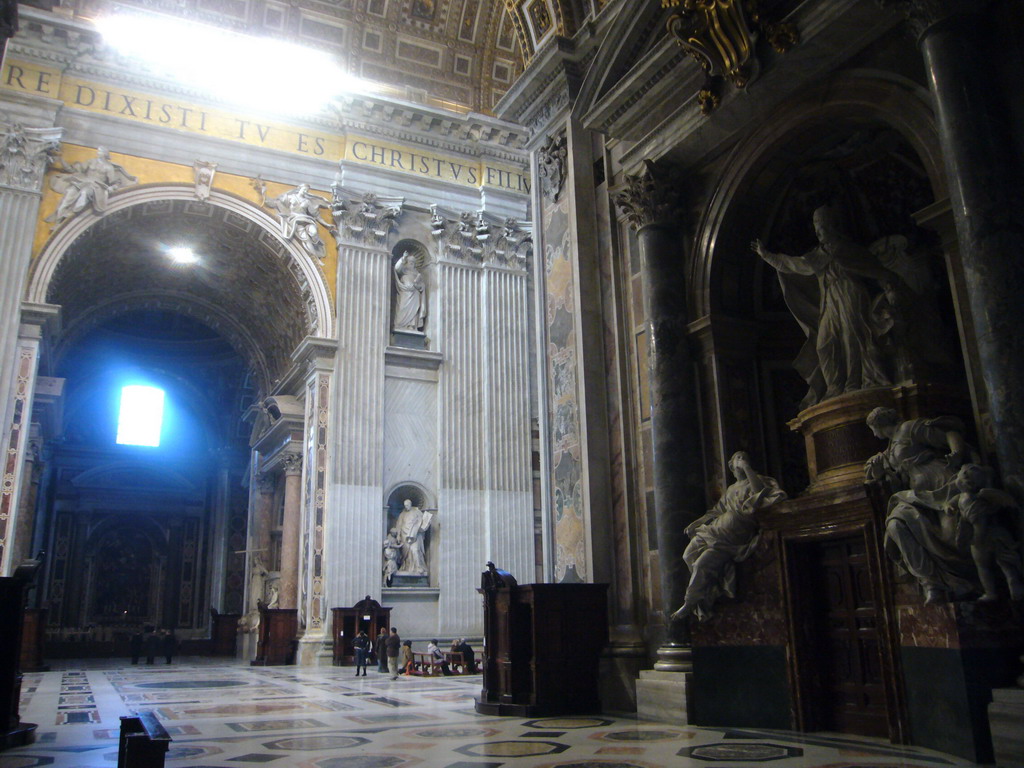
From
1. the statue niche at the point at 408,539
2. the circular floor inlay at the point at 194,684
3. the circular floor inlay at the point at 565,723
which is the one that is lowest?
the circular floor inlay at the point at 565,723

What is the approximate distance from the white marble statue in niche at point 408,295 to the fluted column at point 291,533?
3.83 m

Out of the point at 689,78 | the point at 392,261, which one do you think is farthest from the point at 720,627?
the point at 392,261

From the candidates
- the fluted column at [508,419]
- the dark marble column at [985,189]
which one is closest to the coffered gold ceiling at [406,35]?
the fluted column at [508,419]

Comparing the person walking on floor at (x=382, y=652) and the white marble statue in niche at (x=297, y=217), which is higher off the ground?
the white marble statue in niche at (x=297, y=217)

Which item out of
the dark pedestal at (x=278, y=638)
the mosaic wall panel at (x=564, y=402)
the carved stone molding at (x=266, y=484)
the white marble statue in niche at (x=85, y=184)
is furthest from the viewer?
the carved stone molding at (x=266, y=484)

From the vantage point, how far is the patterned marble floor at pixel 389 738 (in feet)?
16.9

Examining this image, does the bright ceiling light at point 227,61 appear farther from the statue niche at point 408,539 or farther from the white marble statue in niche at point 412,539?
the white marble statue in niche at point 412,539

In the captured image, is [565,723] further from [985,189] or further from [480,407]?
[480,407]

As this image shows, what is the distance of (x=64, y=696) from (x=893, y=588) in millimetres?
9530

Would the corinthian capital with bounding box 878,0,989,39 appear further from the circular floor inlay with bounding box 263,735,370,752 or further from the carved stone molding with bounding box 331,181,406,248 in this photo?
the carved stone molding with bounding box 331,181,406,248

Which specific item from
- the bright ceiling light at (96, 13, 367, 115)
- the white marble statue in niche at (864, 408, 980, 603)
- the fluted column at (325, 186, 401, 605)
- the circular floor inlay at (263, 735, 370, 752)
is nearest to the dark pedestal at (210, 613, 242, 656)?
the fluted column at (325, 186, 401, 605)

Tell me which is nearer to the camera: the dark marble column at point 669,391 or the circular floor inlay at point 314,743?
the circular floor inlay at point 314,743

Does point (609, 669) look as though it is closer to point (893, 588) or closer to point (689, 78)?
point (893, 588)

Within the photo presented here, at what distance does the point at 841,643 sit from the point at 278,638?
13500mm
